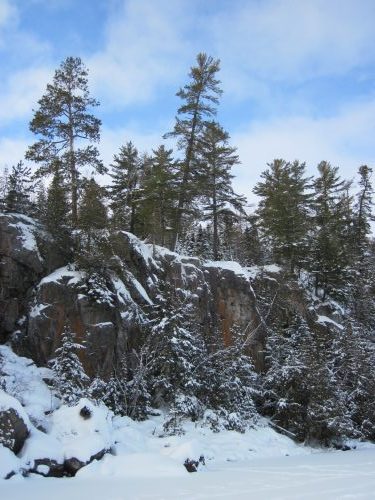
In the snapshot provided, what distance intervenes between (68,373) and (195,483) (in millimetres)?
7159

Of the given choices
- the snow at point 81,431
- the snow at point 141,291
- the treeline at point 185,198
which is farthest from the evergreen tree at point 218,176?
the snow at point 81,431

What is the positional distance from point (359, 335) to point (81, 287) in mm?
15723

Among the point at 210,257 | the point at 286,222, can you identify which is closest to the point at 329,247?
the point at 286,222

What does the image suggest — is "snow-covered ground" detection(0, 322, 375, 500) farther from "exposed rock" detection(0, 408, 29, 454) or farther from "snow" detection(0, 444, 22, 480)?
"exposed rock" detection(0, 408, 29, 454)

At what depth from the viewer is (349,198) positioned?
40938 millimetres

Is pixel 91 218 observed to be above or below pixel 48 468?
above

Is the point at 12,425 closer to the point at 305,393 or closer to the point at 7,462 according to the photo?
the point at 7,462

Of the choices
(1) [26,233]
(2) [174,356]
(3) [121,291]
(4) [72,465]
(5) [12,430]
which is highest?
(1) [26,233]

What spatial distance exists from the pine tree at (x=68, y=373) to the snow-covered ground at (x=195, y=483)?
4081 mm

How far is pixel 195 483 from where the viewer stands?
9.66 metres

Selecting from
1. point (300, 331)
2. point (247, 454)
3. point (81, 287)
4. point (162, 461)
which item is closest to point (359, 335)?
point (300, 331)

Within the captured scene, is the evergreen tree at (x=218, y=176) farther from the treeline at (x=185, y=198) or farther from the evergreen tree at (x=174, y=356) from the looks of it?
the evergreen tree at (x=174, y=356)

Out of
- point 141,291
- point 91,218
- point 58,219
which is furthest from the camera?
point 141,291

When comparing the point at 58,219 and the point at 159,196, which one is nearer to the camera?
the point at 58,219
